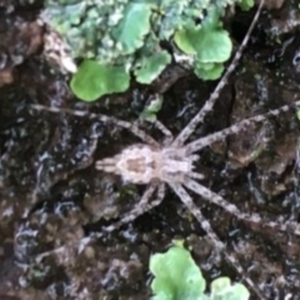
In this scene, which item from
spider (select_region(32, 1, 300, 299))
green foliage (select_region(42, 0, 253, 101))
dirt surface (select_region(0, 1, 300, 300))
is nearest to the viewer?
green foliage (select_region(42, 0, 253, 101))

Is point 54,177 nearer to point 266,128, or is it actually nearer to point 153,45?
point 153,45

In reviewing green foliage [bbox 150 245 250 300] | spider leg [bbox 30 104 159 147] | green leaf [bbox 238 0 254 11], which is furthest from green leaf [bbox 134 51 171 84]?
green foliage [bbox 150 245 250 300]

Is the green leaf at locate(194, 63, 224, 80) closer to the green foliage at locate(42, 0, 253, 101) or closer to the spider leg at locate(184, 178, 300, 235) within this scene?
the green foliage at locate(42, 0, 253, 101)

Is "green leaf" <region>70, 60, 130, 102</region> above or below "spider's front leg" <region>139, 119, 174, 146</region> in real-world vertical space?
above

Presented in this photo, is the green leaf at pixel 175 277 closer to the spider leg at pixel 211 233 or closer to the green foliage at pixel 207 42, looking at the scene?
the spider leg at pixel 211 233

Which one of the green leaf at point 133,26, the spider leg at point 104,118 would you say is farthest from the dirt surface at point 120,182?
the green leaf at point 133,26

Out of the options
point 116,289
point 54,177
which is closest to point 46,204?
point 54,177
